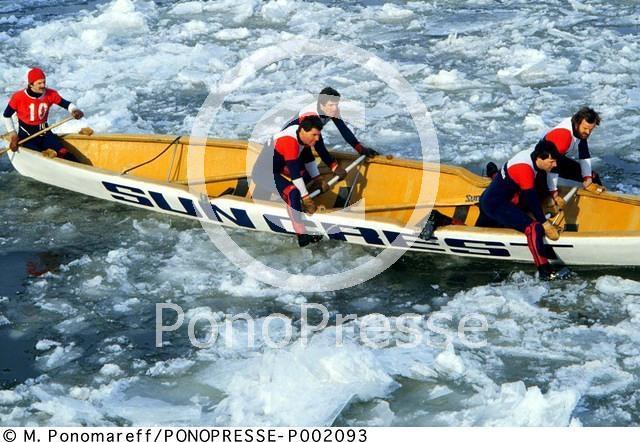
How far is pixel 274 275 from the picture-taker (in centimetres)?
953

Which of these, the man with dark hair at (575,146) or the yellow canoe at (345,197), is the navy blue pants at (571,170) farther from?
the yellow canoe at (345,197)

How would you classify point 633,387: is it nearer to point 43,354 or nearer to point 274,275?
point 274,275

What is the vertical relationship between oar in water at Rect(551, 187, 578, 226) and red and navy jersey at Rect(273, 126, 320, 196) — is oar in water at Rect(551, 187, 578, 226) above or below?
below

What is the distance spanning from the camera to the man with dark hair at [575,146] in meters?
9.00

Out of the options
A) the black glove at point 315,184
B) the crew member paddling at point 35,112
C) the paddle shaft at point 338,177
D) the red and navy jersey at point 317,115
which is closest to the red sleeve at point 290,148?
the red and navy jersey at point 317,115

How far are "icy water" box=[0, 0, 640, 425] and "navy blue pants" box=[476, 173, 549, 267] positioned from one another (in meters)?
0.41

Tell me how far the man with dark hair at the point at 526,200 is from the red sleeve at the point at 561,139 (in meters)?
0.17

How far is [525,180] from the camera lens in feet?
28.8

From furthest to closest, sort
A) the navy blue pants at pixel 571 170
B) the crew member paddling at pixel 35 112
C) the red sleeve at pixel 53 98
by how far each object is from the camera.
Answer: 1. the red sleeve at pixel 53 98
2. the crew member paddling at pixel 35 112
3. the navy blue pants at pixel 571 170

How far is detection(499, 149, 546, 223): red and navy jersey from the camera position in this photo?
28.8ft

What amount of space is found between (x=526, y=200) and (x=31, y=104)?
6132 millimetres

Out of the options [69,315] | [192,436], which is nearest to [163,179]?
[69,315]

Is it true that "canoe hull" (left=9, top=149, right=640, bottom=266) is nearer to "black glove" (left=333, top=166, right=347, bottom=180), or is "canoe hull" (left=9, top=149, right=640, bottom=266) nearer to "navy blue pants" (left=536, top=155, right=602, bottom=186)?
"black glove" (left=333, top=166, right=347, bottom=180)

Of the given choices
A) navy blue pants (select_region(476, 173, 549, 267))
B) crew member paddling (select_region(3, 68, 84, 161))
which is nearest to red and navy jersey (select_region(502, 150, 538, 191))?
navy blue pants (select_region(476, 173, 549, 267))
